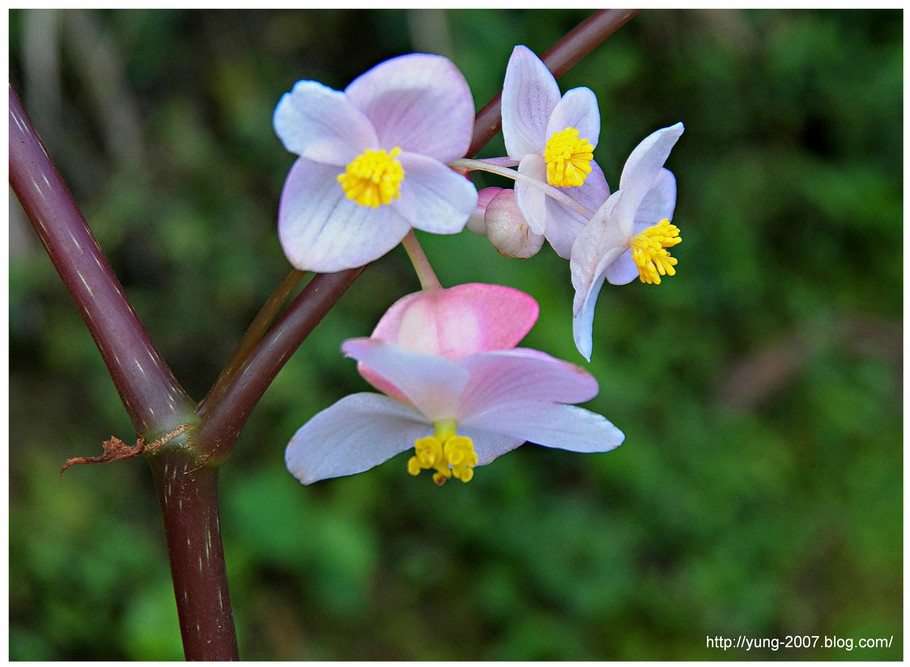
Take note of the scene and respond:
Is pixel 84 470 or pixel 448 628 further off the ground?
pixel 84 470

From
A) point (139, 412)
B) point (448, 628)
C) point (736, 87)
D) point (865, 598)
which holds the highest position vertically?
point (139, 412)

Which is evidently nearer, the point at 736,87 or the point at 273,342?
the point at 273,342

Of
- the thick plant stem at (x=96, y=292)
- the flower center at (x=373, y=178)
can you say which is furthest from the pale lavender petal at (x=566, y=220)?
the thick plant stem at (x=96, y=292)

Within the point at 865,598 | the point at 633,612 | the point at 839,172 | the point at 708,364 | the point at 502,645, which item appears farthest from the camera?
the point at 839,172

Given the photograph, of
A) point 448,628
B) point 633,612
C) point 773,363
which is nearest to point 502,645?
point 448,628

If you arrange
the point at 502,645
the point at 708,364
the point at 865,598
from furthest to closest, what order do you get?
the point at 708,364 → the point at 865,598 → the point at 502,645

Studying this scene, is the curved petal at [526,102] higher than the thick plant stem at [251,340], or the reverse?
the curved petal at [526,102]

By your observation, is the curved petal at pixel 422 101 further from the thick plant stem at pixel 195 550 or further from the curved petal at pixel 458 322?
the thick plant stem at pixel 195 550

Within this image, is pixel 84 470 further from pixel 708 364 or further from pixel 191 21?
pixel 708 364
